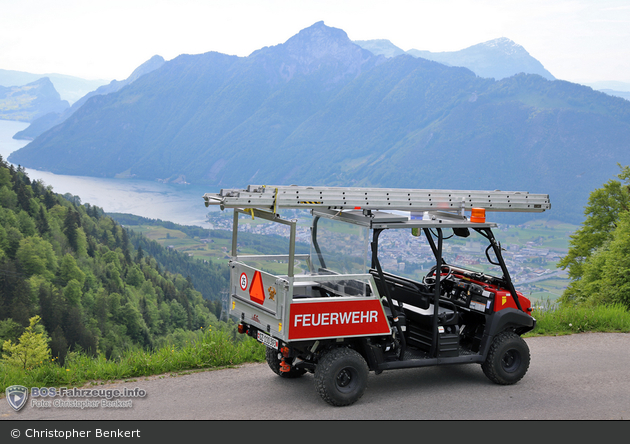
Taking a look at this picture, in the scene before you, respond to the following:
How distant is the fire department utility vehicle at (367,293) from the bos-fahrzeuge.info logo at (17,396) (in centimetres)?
240

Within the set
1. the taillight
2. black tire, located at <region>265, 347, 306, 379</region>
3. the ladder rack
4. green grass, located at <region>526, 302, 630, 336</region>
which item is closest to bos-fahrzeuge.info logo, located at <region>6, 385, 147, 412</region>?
black tire, located at <region>265, 347, 306, 379</region>

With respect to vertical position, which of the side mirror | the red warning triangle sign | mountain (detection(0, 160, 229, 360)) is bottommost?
mountain (detection(0, 160, 229, 360))

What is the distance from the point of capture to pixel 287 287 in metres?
5.95

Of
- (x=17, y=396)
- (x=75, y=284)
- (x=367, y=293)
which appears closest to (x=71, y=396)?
(x=17, y=396)

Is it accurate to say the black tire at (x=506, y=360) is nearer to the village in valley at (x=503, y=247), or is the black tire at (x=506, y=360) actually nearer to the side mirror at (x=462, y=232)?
the village in valley at (x=503, y=247)

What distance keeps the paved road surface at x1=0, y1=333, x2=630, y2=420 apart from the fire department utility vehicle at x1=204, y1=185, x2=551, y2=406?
0.29 meters

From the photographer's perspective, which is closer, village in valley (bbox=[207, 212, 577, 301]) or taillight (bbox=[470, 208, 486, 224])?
taillight (bbox=[470, 208, 486, 224])

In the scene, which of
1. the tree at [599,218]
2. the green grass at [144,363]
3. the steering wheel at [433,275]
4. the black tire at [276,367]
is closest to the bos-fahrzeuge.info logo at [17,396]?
the green grass at [144,363]

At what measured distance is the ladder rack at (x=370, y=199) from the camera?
5914mm

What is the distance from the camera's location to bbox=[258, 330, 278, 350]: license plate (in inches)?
251

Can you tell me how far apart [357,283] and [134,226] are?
17413 cm

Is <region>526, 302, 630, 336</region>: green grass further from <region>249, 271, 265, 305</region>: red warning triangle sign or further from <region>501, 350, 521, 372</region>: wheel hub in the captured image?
<region>249, 271, 265, 305</region>: red warning triangle sign

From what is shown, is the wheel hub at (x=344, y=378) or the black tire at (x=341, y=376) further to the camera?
the wheel hub at (x=344, y=378)

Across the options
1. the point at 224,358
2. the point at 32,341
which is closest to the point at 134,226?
the point at 32,341
